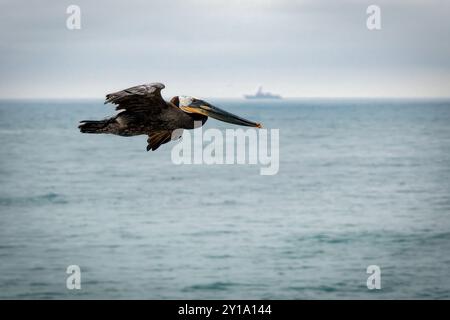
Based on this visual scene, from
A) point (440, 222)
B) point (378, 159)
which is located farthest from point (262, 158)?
point (440, 222)

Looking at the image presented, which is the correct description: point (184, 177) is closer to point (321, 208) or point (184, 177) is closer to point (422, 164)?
point (321, 208)

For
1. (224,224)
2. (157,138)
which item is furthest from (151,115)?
(224,224)

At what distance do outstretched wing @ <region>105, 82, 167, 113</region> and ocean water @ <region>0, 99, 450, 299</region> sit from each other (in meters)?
29.3

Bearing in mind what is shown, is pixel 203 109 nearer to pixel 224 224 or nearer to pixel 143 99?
pixel 143 99

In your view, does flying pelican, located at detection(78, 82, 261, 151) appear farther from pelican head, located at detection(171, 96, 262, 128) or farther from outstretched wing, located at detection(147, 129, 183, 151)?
outstretched wing, located at detection(147, 129, 183, 151)

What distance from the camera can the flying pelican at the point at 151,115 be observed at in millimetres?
10648

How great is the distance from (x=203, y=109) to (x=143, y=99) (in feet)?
2.58

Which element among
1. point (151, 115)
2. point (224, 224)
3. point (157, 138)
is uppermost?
point (151, 115)

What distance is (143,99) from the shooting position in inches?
422

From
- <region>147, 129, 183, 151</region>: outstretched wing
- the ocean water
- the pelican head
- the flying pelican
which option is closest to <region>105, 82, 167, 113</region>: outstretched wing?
the flying pelican

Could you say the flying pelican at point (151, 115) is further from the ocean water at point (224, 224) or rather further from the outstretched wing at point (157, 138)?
the ocean water at point (224, 224)

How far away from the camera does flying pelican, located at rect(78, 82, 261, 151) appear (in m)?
10.6

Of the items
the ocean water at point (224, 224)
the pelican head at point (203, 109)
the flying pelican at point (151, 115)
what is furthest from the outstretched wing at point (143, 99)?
the ocean water at point (224, 224)

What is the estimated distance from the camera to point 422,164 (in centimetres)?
8488
